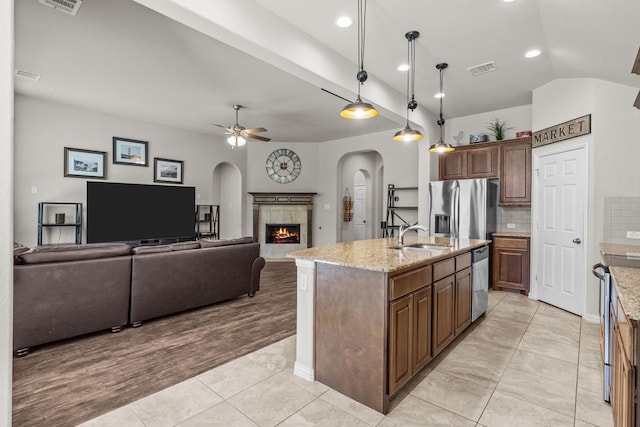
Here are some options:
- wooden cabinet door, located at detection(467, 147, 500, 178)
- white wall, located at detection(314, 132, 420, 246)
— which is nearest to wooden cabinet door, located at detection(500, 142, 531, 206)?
wooden cabinet door, located at detection(467, 147, 500, 178)

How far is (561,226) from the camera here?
4.05 m

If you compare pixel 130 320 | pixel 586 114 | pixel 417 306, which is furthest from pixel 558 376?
pixel 130 320

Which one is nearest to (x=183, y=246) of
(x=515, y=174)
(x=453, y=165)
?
(x=453, y=165)

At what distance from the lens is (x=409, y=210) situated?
21.6 ft

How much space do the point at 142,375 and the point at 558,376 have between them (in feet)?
10.4

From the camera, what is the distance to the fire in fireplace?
26.1 ft

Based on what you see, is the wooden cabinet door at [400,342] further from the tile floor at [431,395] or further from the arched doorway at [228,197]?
the arched doorway at [228,197]

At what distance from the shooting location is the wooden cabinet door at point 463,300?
113 inches

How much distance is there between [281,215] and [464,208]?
4.37 m

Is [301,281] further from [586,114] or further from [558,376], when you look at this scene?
[586,114]

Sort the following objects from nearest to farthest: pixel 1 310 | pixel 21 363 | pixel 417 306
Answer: pixel 1 310 → pixel 417 306 → pixel 21 363

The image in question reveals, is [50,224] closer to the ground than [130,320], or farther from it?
farther from it

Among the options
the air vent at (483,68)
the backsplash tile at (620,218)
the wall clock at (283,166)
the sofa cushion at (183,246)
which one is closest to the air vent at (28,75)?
the sofa cushion at (183,246)

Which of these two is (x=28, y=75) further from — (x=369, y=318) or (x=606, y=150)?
(x=606, y=150)
